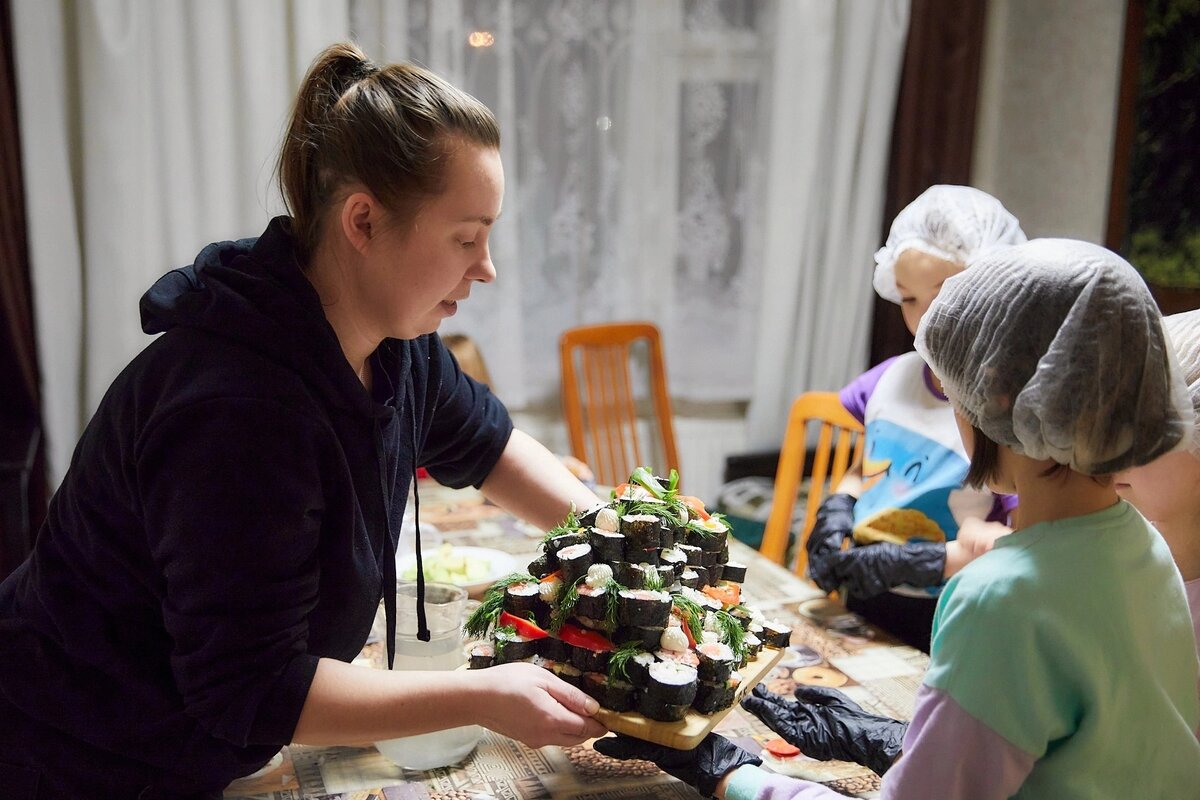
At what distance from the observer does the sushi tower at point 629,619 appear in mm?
1113

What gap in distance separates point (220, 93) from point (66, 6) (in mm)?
435

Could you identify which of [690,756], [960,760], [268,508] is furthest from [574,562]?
[960,760]

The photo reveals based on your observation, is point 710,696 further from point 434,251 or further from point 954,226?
point 954,226

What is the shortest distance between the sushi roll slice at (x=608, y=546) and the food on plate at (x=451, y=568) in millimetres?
500

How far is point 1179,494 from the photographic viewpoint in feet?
3.88

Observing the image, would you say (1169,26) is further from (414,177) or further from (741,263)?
(414,177)

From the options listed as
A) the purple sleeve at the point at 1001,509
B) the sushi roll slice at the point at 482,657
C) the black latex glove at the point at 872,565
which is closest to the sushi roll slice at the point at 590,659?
the sushi roll slice at the point at 482,657

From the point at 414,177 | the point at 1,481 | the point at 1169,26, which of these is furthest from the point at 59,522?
the point at 1169,26

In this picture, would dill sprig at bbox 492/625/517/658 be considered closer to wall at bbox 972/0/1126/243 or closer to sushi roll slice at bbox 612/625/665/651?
sushi roll slice at bbox 612/625/665/651

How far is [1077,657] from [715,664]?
39cm

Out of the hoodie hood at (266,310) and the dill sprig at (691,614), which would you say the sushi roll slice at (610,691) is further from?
the hoodie hood at (266,310)

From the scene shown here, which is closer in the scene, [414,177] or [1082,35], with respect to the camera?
[414,177]

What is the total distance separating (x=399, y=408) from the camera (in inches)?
50.4

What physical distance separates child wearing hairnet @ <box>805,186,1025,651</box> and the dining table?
0.45 feet
